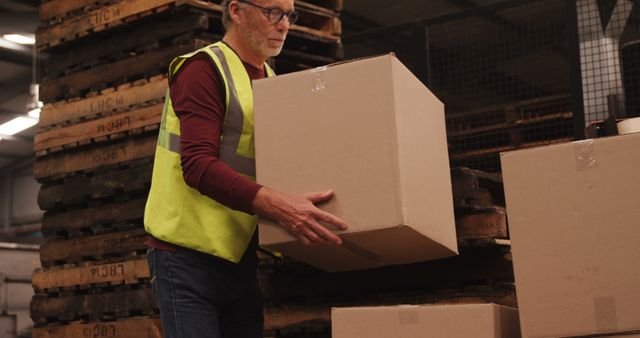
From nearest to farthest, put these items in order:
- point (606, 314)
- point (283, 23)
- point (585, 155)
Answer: point (606, 314), point (585, 155), point (283, 23)

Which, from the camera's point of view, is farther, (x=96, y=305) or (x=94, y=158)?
(x=94, y=158)

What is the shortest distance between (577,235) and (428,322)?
590 mm

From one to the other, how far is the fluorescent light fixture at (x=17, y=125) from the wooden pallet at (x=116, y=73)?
15.4 metres

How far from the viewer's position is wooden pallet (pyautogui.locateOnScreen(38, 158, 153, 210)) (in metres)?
5.37

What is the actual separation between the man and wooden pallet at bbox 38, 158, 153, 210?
2.00 m

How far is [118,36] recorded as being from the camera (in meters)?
5.75

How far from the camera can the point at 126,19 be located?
18.3 feet

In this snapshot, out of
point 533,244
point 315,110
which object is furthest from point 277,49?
point 533,244

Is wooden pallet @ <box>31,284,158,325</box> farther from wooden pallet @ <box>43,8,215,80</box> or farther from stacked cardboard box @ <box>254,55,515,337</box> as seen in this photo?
stacked cardboard box @ <box>254,55,515,337</box>

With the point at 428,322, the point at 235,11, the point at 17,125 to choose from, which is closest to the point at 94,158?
the point at 235,11

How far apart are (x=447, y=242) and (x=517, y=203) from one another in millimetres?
441

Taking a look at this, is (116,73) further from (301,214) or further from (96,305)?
(301,214)

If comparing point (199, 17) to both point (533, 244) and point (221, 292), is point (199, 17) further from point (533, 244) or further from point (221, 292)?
point (533, 244)

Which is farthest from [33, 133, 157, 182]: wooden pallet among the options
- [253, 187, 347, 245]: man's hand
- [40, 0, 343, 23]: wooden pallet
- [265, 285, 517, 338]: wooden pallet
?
[253, 187, 347, 245]: man's hand
